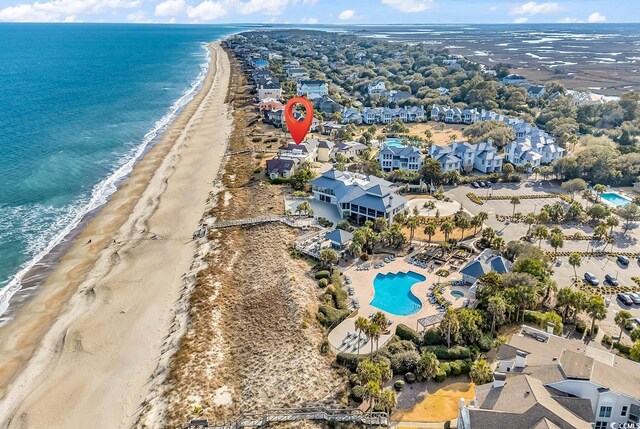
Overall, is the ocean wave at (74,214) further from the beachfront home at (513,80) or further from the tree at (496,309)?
the beachfront home at (513,80)

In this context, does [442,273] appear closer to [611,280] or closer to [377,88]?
[611,280]

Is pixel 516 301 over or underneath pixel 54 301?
over

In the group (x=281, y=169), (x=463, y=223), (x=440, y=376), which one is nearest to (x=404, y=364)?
(x=440, y=376)

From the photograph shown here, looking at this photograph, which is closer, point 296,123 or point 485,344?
point 485,344

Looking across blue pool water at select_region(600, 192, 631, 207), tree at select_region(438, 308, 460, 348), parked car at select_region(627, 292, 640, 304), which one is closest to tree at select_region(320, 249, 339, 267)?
tree at select_region(438, 308, 460, 348)

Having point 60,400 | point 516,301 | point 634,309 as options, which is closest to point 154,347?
point 60,400

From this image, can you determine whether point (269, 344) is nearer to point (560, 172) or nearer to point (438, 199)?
point (438, 199)

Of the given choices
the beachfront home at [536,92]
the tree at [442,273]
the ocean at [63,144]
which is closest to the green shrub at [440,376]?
the tree at [442,273]
